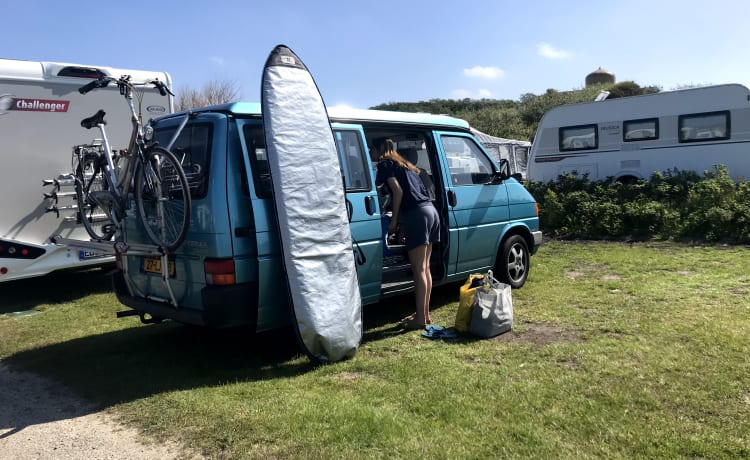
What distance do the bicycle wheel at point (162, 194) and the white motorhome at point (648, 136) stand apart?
11310 millimetres

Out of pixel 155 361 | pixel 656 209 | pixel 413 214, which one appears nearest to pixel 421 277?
pixel 413 214

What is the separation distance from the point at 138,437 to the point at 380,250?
8.47 feet

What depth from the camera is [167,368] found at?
485cm

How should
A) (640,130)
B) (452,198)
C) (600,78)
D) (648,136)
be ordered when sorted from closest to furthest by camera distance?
(452,198)
(648,136)
(640,130)
(600,78)

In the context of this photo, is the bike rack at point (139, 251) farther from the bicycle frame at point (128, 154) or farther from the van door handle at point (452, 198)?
the van door handle at point (452, 198)

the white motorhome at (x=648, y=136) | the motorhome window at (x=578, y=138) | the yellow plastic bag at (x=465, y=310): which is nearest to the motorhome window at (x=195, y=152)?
the yellow plastic bag at (x=465, y=310)

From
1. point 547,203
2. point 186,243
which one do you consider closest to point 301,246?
point 186,243

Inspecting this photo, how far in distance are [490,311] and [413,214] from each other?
1137 mm

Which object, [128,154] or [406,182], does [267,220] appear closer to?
[128,154]

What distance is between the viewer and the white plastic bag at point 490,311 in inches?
207

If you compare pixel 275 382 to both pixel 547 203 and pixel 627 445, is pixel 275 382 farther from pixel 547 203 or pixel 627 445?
pixel 547 203

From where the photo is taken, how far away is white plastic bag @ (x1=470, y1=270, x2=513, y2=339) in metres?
5.25

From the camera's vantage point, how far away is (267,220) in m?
4.51

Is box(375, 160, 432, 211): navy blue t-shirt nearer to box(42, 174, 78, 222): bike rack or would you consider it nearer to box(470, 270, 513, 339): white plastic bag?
box(470, 270, 513, 339): white plastic bag
